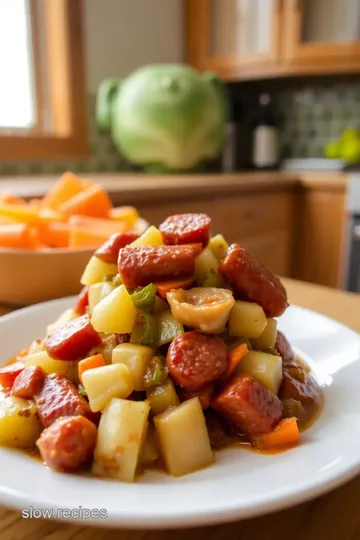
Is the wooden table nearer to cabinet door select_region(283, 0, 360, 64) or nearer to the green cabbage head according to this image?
the green cabbage head

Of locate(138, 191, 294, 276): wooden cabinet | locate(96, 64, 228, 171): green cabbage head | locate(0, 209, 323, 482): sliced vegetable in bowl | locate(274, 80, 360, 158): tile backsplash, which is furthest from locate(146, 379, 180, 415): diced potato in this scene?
locate(274, 80, 360, 158): tile backsplash

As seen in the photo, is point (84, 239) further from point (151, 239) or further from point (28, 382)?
point (28, 382)

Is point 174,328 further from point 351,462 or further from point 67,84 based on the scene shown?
point 67,84

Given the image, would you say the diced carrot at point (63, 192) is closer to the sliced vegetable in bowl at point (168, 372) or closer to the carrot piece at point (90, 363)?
the sliced vegetable in bowl at point (168, 372)

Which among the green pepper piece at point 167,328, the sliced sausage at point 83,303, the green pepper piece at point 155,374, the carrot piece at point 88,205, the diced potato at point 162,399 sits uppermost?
the carrot piece at point 88,205

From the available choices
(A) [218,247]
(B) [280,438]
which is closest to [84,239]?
(A) [218,247]

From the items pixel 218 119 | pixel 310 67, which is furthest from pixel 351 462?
pixel 310 67

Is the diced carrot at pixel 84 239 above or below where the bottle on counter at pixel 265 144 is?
below

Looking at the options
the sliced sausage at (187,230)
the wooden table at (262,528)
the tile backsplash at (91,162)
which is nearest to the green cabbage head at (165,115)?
the tile backsplash at (91,162)
